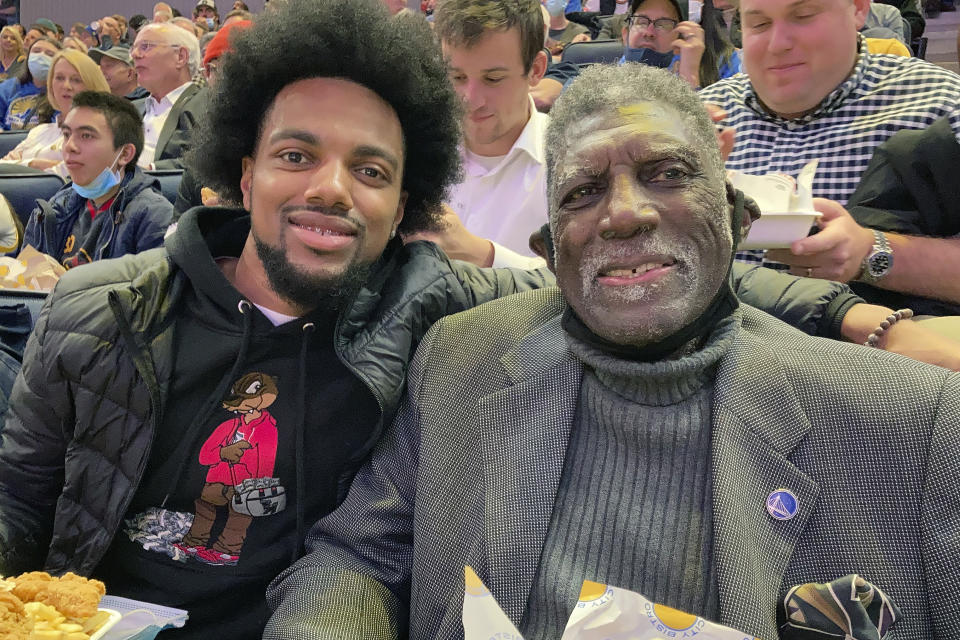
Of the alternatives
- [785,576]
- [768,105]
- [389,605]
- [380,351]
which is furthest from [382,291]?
[768,105]

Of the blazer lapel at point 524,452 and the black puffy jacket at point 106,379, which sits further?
the black puffy jacket at point 106,379

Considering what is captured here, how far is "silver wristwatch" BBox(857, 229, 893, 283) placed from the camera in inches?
74.3

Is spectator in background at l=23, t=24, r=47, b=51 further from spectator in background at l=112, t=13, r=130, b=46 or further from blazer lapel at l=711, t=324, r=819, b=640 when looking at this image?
blazer lapel at l=711, t=324, r=819, b=640

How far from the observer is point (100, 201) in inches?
174

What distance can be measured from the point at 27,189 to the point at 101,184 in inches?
35.1

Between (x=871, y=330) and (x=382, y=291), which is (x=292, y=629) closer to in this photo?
(x=382, y=291)

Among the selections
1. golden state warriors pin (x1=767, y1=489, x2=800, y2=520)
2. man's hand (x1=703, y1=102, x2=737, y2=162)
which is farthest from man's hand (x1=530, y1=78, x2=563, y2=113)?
golden state warriors pin (x1=767, y1=489, x2=800, y2=520)

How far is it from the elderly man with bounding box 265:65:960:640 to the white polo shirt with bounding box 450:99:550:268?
134 centimetres

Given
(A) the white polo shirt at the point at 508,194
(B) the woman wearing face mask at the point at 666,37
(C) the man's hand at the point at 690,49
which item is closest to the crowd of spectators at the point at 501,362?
(A) the white polo shirt at the point at 508,194

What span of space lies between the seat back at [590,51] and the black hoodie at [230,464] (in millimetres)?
5048

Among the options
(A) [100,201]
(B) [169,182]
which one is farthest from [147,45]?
(A) [100,201]

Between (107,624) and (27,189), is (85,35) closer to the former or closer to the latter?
(27,189)

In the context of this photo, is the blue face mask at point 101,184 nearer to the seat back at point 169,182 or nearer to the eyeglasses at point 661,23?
the seat back at point 169,182

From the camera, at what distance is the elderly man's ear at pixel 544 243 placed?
5.16 feet
